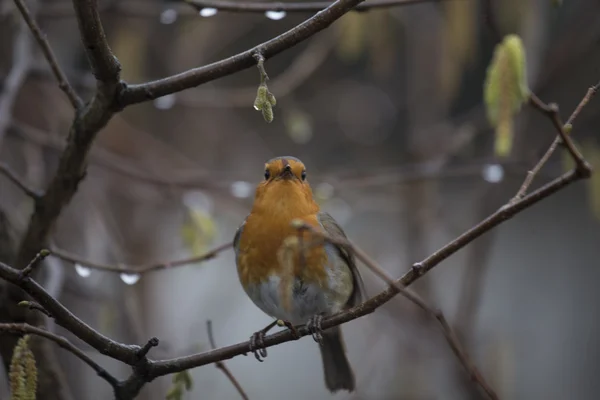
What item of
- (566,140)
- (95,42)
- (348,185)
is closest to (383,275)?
(566,140)

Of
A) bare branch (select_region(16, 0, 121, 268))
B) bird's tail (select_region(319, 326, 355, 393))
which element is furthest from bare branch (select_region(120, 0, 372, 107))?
bird's tail (select_region(319, 326, 355, 393))

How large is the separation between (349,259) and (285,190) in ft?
1.21

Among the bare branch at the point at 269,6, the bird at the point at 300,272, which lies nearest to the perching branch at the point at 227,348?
the bird at the point at 300,272

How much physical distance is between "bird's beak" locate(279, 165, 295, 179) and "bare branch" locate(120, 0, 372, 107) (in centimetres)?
114

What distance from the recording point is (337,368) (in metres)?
2.89

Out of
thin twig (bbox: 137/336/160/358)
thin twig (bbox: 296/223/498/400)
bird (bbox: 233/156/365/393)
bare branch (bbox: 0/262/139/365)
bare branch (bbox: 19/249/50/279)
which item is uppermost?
bird (bbox: 233/156/365/393)

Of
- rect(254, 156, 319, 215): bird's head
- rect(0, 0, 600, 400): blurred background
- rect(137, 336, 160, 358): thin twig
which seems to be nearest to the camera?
rect(137, 336, 160, 358): thin twig

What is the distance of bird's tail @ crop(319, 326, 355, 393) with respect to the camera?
2.87 metres

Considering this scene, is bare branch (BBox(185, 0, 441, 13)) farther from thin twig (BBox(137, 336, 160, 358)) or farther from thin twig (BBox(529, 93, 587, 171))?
thin twig (BBox(137, 336, 160, 358))

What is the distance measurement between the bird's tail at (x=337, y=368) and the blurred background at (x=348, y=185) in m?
0.54

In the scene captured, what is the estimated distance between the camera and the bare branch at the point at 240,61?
164 cm

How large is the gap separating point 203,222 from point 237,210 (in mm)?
1813

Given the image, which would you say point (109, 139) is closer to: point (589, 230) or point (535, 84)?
point (535, 84)

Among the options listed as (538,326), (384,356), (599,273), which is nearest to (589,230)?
(599,273)
